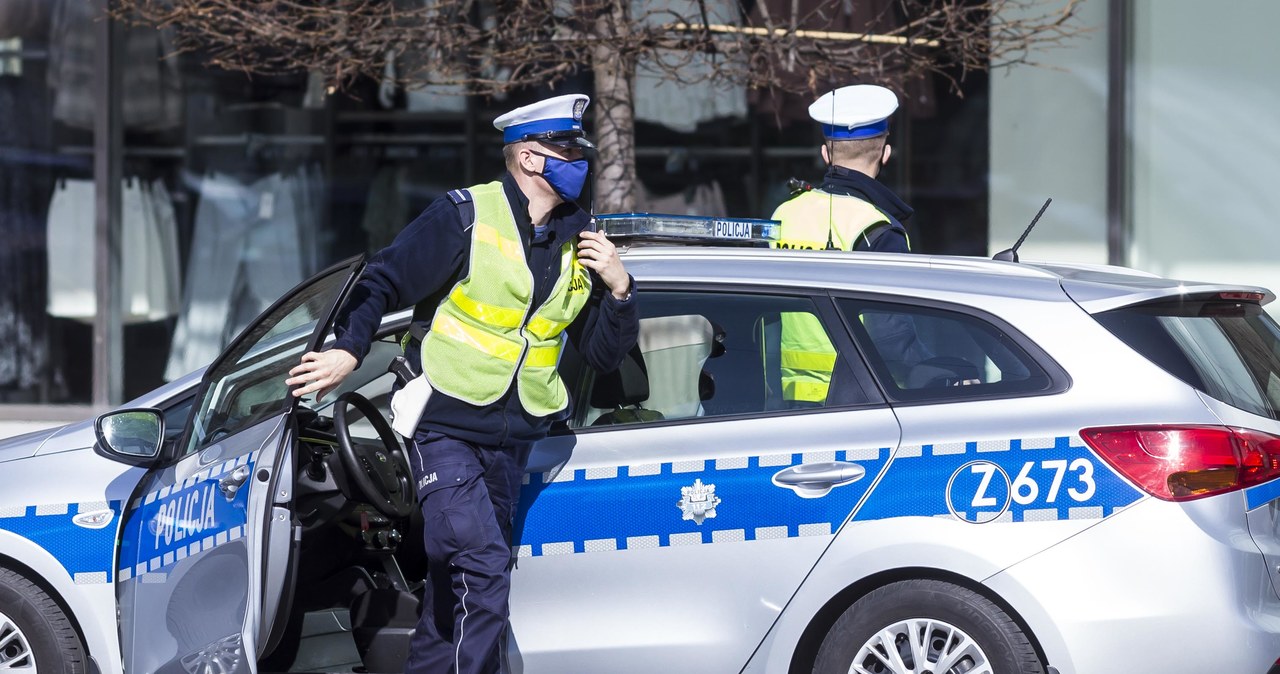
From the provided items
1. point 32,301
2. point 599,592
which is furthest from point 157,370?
point 599,592

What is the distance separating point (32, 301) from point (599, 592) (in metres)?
6.47

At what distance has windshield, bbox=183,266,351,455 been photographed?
3.48m

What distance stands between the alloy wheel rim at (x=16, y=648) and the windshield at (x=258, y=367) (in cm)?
68

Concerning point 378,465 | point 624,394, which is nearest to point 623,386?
point 624,394

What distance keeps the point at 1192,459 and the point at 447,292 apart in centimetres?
178

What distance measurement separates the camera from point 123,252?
853 centimetres

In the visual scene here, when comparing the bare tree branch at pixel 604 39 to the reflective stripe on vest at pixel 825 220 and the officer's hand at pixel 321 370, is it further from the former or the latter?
the officer's hand at pixel 321 370

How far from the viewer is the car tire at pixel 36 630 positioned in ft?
11.8

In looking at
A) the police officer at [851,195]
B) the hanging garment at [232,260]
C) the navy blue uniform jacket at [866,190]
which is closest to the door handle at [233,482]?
the police officer at [851,195]

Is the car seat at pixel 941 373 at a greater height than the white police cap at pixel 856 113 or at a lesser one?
lesser

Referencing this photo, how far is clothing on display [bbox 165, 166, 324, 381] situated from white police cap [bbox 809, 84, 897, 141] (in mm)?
5173

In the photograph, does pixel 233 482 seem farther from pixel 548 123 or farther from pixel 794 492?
pixel 794 492

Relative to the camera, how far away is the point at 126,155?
8.46m

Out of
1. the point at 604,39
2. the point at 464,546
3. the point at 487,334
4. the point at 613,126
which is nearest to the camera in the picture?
the point at 464,546
